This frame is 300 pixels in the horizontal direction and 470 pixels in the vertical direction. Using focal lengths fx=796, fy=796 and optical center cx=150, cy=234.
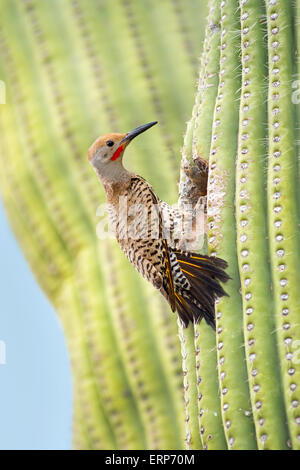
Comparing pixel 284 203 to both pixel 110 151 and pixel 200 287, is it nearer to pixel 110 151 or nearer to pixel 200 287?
pixel 200 287

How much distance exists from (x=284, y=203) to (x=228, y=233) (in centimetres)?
20

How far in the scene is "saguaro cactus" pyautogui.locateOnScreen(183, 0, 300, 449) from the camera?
1.99 meters

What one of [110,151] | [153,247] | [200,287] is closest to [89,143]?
[110,151]

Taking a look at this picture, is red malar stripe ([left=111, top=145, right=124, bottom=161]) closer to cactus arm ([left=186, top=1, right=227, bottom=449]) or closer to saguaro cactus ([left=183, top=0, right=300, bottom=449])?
cactus arm ([left=186, top=1, right=227, bottom=449])

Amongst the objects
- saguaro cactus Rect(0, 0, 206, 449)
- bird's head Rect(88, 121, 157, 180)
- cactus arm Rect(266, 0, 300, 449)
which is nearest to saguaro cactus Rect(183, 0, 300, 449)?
cactus arm Rect(266, 0, 300, 449)

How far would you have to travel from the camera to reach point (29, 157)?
13.0ft

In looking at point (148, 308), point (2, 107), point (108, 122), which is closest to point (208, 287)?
point (148, 308)

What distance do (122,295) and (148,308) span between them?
136mm

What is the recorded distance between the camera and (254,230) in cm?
210

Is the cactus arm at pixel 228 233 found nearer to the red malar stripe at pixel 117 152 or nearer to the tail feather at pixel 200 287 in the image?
the tail feather at pixel 200 287

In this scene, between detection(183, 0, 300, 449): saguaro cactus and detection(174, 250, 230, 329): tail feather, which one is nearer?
detection(183, 0, 300, 449): saguaro cactus

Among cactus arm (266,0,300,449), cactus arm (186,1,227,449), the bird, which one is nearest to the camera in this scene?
cactus arm (266,0,300,449)

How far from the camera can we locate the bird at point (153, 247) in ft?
7.52

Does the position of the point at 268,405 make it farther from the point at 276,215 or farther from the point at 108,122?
the point at 108,122
